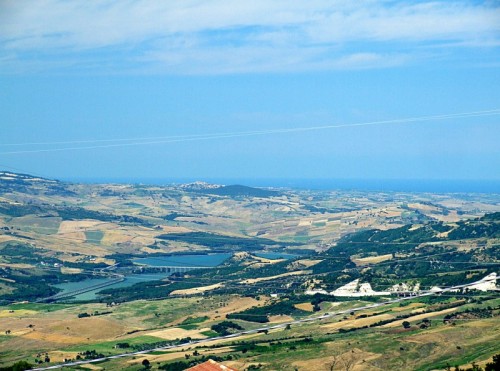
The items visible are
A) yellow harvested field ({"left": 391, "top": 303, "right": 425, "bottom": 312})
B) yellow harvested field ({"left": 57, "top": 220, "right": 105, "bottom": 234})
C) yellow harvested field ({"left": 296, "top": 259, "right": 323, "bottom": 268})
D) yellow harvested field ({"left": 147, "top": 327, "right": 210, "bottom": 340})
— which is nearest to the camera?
yellow harvested field ({"left": 147, "top": 327, "right": 210, "bottom": 340})

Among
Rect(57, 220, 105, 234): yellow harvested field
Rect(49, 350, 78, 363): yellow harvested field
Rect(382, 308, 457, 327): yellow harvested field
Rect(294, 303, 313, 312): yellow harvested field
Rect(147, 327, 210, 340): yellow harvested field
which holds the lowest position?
Rect(294, 303, 313, 312): yellow harvested field

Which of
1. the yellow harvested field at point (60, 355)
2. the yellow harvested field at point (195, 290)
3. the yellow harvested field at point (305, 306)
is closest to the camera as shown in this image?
the yellow harvested field at point (60, 355)

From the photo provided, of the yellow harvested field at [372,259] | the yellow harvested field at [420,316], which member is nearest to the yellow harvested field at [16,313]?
the yellow harvested field at [420,316]

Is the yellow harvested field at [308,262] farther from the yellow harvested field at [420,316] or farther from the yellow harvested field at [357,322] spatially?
the yellow harvested field at [420,316]

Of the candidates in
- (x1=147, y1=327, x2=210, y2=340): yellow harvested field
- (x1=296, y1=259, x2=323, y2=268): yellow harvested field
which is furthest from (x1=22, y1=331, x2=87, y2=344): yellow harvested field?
(x1=296, y1=259, x2=323, y2=268): yellow harvested field

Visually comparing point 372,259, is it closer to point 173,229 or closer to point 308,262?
point 308,262

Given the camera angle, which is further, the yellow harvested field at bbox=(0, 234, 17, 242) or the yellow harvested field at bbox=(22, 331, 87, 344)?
the yellow harvested field at bbox=(0, 234, 17, 242)

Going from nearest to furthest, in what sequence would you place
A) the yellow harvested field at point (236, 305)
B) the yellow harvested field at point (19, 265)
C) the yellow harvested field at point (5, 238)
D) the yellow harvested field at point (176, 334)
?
the yellow harvested field at point (176, 334)
the yellow harvested field at point (236, 305)
the yellow harvested field at point (19, 265)
the yellow harvested field at point (5, 238)

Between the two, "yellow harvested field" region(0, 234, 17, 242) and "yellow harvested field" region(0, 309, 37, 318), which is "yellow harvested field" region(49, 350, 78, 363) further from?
"yellow harvested field" region(0, 234, 17, 242)

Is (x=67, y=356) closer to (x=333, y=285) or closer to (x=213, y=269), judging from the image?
Answer: (x=333, y=285)
